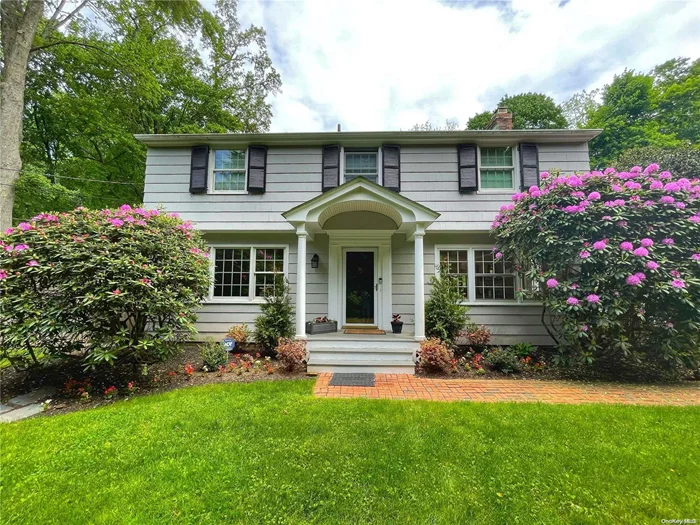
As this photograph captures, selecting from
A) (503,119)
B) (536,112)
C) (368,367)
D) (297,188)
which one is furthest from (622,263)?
(536,112)

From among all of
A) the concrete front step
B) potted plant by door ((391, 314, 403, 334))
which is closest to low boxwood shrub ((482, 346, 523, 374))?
the concrete front step

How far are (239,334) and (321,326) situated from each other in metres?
1.80

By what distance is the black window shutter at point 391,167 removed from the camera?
702 centimetres

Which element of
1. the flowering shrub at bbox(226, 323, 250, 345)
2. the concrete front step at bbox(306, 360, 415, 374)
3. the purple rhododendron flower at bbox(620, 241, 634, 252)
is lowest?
the concrete front step at bbox(306, 360, 415, 374)

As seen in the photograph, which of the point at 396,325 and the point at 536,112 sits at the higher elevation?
the point at 536,112

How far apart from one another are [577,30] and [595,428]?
8283 mm

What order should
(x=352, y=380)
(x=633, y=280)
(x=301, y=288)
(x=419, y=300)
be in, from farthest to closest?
1. (x=301, y=288)
2. (x=419, y=300)
3. (x=352, y=380)
4. (x=633, y=280)

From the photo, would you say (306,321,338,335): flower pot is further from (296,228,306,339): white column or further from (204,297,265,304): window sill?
(204,297,265,304): window sill

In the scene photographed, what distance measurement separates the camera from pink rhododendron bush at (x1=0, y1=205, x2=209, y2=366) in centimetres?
399

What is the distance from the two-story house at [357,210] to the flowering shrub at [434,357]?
1.52 m

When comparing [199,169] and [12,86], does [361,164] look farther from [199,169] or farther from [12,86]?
[12,86]

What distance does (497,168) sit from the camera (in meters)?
7.13

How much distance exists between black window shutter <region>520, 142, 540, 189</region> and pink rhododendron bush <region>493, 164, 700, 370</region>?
1471 millimetres

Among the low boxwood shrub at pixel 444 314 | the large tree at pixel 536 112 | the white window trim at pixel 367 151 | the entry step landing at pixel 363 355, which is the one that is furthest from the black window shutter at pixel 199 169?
the large tree at pixel 536 112
